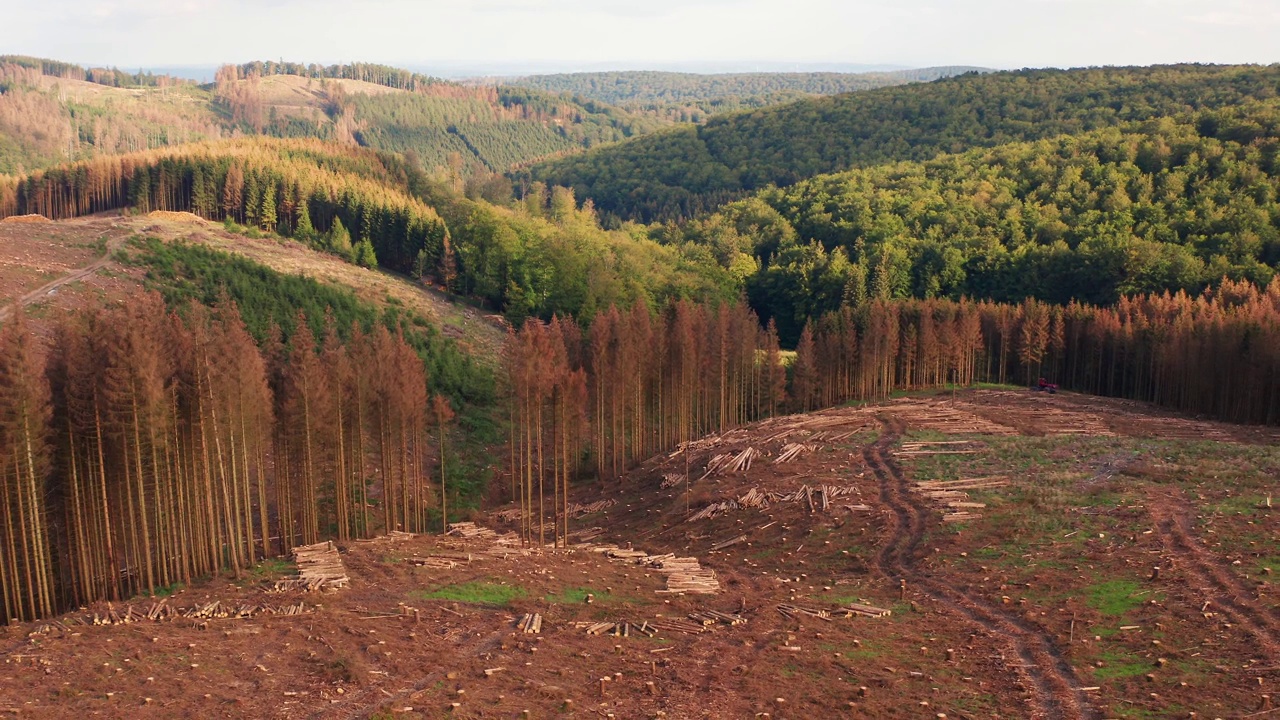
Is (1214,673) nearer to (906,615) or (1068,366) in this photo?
(906,615)

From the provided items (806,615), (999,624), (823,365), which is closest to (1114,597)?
(999,624)

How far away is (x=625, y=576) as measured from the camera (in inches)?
1314

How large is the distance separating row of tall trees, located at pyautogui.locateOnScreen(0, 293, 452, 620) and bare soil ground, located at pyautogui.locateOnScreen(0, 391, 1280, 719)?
152 inches

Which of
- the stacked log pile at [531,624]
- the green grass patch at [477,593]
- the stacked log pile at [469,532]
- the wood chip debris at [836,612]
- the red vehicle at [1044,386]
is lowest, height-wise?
the red vehicle at [1044,386]

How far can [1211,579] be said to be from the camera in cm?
2723

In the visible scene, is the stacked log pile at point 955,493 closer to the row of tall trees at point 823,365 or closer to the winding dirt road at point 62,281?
the row of tall trees at point 823,365

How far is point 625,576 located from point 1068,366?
6728cm

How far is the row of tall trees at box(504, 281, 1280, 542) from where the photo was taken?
50312mm

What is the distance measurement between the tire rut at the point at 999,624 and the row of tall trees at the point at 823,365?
1414 cm

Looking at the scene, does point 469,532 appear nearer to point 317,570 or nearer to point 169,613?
point 317,570

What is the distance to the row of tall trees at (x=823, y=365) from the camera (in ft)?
165

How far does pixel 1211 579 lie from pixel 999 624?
6.62 m

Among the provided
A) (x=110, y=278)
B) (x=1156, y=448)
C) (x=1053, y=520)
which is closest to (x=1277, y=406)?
(x=1156, y=448)

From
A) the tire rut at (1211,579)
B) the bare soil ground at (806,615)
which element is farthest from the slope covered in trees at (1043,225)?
the tire rut at (1211,579)
